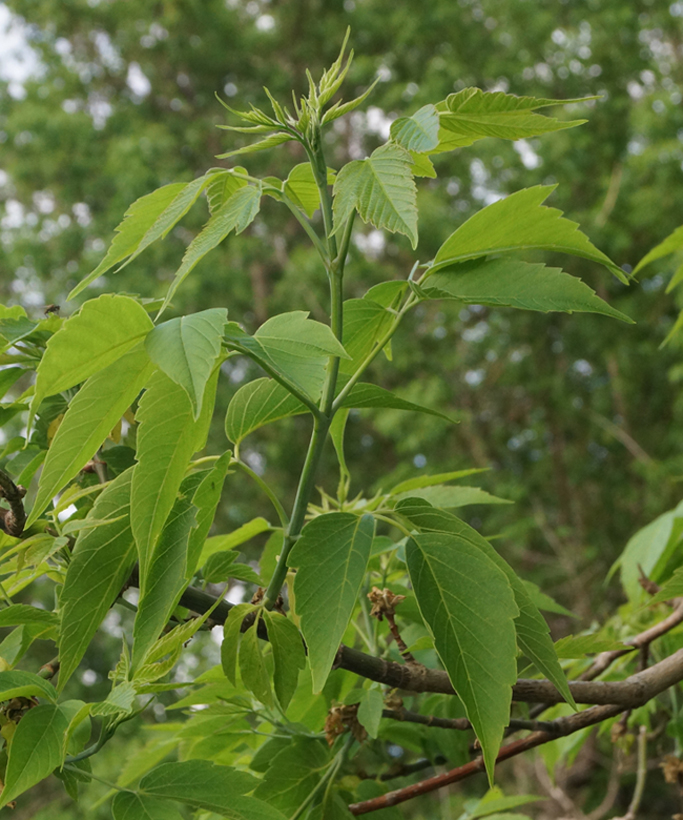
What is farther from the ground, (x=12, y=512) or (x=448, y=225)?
(x=12, y=512)

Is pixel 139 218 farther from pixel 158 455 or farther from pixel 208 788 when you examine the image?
pixel 208 788

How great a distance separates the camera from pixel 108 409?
0.84ft

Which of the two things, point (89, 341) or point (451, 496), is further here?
point (451, 496)

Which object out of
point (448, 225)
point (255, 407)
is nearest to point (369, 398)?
point (255, 407)

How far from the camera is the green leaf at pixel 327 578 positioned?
0.27m

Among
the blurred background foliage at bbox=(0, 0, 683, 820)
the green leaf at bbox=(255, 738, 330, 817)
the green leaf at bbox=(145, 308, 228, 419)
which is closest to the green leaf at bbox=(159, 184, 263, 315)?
the green leaf at bbox=(145, 308, 228, 419)

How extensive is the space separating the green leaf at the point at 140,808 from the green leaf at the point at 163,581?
5 cm

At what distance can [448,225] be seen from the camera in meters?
4.14

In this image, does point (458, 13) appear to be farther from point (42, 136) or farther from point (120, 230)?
point (120, 230)

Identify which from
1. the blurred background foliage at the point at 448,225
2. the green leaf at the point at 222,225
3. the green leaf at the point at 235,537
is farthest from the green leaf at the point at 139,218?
the blurred background foliage at the point at 448,225

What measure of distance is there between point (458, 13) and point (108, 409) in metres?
5.61

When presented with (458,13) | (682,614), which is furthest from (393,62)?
(682,614)

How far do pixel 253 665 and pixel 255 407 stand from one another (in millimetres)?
100

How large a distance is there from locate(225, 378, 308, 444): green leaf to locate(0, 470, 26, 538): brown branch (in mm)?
82
